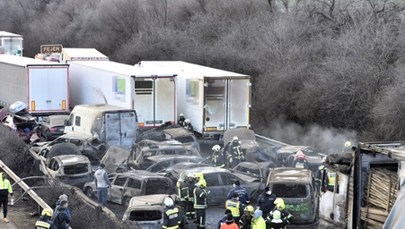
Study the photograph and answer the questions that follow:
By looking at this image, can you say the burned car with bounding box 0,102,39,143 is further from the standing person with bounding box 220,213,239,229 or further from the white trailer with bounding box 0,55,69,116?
the standing person with bounding box 220,213,239,229

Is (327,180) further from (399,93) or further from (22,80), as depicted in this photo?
(22,80)

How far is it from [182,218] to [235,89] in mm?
11856

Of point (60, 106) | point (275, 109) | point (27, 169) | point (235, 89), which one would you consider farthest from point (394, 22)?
point (27, 169)

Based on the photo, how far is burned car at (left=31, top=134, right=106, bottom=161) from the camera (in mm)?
23148

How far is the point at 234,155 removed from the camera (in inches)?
851

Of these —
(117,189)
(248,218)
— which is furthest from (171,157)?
(248,218)

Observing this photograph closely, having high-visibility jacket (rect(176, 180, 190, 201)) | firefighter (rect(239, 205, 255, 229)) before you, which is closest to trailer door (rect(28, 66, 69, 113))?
high-visibility jacket (rect(176, 180, 190, 201))

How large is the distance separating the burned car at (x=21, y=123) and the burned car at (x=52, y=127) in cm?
34

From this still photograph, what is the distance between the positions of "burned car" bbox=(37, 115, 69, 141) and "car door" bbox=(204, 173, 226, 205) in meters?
11.8

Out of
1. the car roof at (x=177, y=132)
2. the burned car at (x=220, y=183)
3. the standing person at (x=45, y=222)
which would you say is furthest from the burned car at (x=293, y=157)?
the standing person at (x=45, y=222)

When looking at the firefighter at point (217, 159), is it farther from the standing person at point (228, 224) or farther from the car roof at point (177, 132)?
the standing person at point (228, 224)

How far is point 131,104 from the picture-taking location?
26.6 m

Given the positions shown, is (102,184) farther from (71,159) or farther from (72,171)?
(71,159)

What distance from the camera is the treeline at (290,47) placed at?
2842cm
